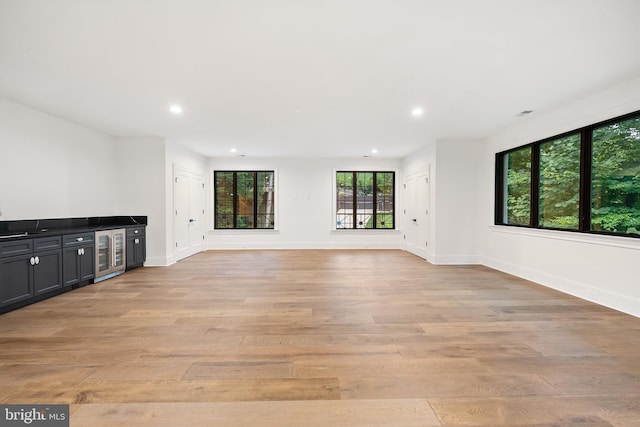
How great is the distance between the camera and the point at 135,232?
5770 millimetres

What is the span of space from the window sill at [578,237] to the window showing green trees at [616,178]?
0.14 meters

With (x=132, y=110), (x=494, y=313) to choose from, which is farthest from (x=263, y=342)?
(x=132, y=110)

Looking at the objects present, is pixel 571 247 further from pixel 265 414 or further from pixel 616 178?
pixel 265 414

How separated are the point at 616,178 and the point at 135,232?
7465 millimetres

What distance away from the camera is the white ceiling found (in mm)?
2242

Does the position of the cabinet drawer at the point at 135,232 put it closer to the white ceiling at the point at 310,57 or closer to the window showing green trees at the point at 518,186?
the white ceiling at the point at 310,57

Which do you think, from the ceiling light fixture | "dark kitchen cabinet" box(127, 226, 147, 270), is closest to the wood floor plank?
the ceiling light fixture

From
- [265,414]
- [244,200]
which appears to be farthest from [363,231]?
[265,414]

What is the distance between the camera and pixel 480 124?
5152 millimetres

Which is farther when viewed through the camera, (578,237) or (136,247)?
(136,247)

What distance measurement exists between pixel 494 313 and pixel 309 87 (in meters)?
3.34

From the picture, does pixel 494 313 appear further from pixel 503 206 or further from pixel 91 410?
pixel 91 410

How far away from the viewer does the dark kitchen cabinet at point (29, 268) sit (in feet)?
11.0

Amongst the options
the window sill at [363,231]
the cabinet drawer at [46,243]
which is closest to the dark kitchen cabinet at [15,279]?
the cabinet drawer at [46,243]
